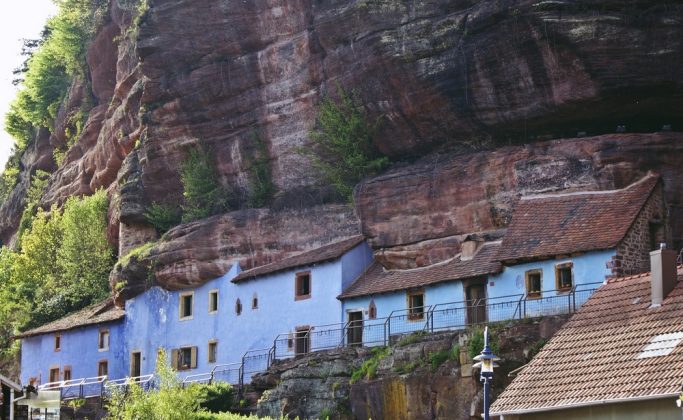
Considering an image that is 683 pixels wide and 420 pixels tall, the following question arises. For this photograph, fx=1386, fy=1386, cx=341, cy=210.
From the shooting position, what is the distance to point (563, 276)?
47.2 meters

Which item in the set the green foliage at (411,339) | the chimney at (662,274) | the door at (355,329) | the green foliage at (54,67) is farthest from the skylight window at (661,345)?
the green foliage at (54,67)

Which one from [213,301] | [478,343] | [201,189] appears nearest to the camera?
[478,343]

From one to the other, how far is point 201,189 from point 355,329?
14049 millimetres

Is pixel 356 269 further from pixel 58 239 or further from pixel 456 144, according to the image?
pixel 58 239

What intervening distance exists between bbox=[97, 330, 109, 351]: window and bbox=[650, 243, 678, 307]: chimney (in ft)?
122

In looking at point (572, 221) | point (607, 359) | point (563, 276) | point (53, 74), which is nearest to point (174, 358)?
point (572, 221)

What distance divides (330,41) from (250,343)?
13538mm

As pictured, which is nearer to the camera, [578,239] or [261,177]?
[578,239]

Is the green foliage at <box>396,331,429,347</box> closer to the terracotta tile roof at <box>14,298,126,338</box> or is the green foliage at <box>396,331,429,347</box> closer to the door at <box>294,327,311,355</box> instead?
the door at <box>294,327,311,355</box>

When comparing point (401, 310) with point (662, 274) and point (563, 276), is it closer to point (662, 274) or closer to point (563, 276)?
point (563, 276)

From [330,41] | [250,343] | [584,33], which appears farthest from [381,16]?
[250,343]

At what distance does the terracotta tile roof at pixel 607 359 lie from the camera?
33625 millimetres

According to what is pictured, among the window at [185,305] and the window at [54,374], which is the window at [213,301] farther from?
the window at [54,374]

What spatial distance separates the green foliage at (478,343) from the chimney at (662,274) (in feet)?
26.3
